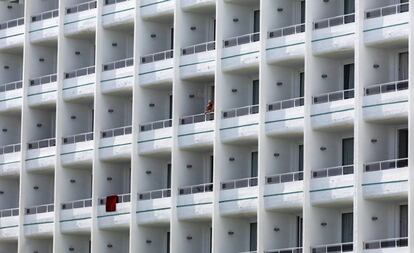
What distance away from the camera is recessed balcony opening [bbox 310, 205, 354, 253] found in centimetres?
10369

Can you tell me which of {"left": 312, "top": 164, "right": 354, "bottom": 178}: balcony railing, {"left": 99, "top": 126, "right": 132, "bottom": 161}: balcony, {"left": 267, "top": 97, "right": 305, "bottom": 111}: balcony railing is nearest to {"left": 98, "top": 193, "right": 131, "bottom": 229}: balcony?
{"left": 99, "top": 126, "right": 132, "bottom": 161}: balcony

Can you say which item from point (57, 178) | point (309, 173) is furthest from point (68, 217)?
point (309, 173)

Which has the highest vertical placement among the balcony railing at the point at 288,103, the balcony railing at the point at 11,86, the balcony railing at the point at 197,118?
the balcony railing at the point at 11,86

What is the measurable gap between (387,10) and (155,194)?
66.2 feet

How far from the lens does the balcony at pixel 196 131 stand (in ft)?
363

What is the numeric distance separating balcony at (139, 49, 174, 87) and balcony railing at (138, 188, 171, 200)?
633cm

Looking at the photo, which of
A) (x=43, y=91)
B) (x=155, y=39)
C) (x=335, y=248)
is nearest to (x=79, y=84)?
(x=43, y=91)

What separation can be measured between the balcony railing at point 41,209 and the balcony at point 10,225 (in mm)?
1074

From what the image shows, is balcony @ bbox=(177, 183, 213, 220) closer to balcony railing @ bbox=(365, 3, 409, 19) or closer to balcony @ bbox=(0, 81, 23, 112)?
balcony railing @ bbox=(365, 3, 409, 19)

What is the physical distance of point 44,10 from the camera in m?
125

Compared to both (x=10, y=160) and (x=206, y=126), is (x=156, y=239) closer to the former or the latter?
(x=206, y=126)

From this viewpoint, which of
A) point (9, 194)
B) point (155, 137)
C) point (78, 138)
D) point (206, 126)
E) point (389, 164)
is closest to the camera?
point (389, 164)

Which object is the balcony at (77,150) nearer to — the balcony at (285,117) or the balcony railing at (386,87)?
the balcony at (285,117)

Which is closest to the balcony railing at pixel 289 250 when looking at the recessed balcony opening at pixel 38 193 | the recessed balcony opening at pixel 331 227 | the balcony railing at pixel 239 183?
the recessed balcony opening at pixel 331 227
